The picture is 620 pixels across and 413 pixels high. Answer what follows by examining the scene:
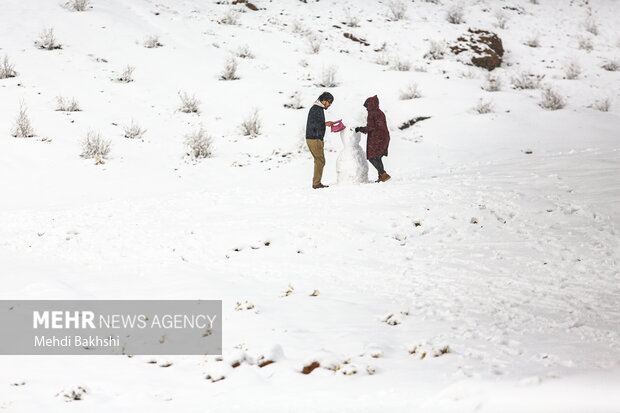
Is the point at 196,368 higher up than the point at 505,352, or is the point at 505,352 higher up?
the point at 505,352

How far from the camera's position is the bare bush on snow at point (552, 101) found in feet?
46.4

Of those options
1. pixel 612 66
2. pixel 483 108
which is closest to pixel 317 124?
pixel 483 108

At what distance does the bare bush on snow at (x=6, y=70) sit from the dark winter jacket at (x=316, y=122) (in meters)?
9.79

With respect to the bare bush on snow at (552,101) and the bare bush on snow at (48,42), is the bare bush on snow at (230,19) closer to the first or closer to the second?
the bare bush on snow at (48,42)

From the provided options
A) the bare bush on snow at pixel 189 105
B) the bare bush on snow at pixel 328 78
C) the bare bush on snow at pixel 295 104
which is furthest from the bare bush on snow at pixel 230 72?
the bare bush on snow at pixel 328 78

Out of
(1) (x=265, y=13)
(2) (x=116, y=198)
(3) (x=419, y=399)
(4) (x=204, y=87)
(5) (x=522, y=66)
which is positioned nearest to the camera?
(3) (x=419, y=399)

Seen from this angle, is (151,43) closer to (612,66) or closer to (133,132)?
(133,132)

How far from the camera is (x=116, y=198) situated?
969cm

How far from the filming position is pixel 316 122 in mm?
8867

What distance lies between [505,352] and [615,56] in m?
17.6

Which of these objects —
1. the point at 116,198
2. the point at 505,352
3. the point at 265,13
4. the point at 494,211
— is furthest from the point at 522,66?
the point at 505,352

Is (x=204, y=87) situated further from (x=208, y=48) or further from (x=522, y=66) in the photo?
(x=522, y=66)

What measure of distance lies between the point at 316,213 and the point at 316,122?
5.72 ft

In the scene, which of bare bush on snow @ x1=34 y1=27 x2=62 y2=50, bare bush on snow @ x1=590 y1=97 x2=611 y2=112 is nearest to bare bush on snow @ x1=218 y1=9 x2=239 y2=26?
bare bush on snow @ x1=34 y1=27 x2=62 y2=50
